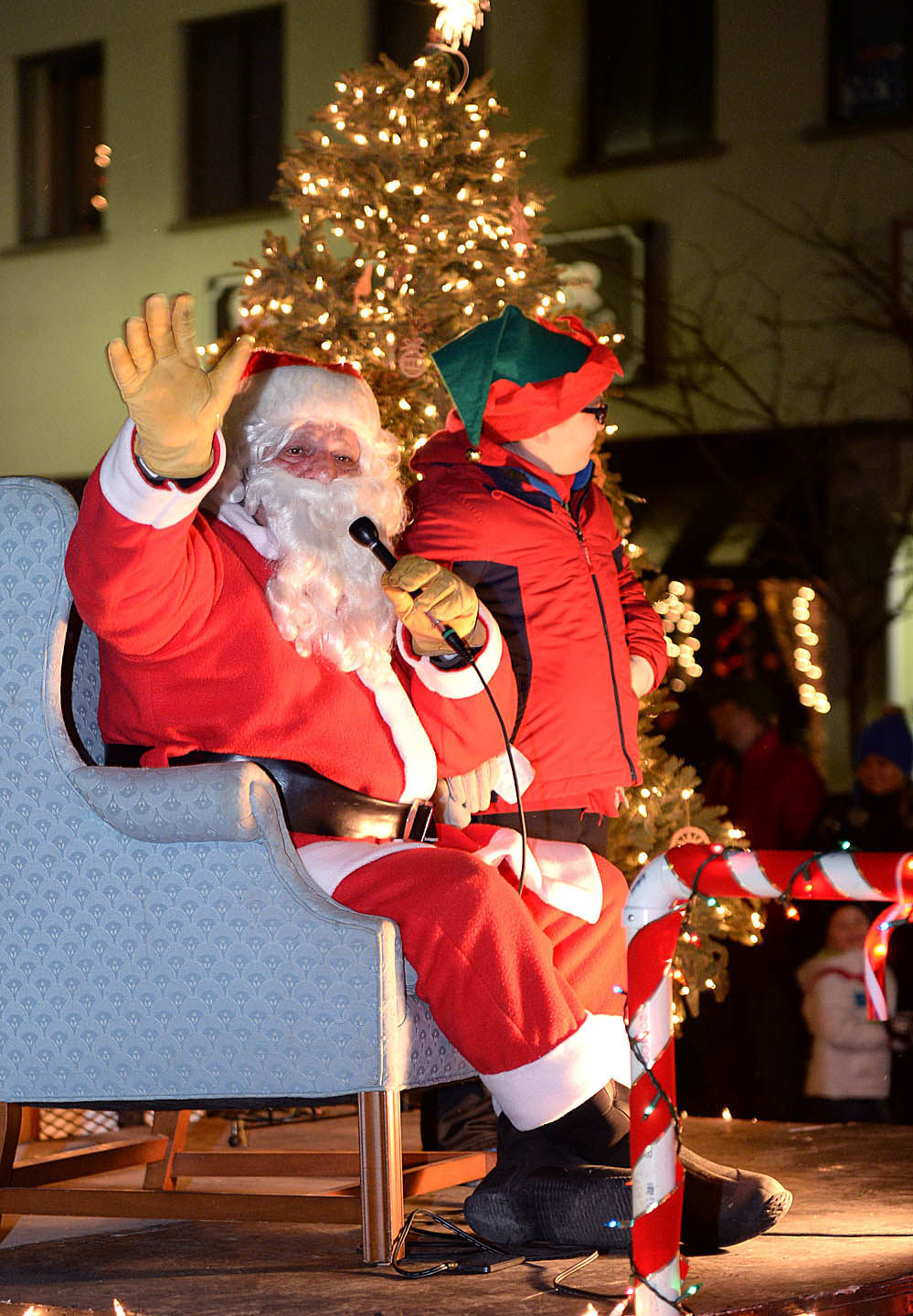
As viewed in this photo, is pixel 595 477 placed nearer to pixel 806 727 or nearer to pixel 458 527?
pixel 458 527

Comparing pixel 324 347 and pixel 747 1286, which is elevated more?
pixel 324 347

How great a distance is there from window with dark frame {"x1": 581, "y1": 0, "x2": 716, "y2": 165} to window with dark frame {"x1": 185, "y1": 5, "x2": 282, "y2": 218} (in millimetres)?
1890

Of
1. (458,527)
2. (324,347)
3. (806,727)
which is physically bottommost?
(806,727)

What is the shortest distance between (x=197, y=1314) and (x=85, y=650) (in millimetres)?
1109

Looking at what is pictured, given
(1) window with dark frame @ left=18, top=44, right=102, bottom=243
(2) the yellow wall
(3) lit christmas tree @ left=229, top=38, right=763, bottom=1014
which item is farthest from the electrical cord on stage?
(1) window with dark frame @ left=18, top=44, right=102, bottom=243

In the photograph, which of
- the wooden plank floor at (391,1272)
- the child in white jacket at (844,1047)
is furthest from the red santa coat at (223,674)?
the child in white jacket at (844,1047)

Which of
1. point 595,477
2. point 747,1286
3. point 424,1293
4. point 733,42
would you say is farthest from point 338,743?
point 733,42

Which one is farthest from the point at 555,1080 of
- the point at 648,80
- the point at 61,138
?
the point at 61,138

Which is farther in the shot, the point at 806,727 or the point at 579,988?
the point at 806,727

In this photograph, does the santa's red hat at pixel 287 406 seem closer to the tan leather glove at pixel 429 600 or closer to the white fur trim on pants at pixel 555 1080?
the tan leather glove at pixel 429 600

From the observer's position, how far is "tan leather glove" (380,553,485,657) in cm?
239

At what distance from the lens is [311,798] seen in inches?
100

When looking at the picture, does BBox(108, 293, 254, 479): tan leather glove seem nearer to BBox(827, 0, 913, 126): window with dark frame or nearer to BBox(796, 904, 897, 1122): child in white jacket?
BBox(796, 904, 897, 1122): child in white jacket

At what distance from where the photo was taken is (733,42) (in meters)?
8.94
